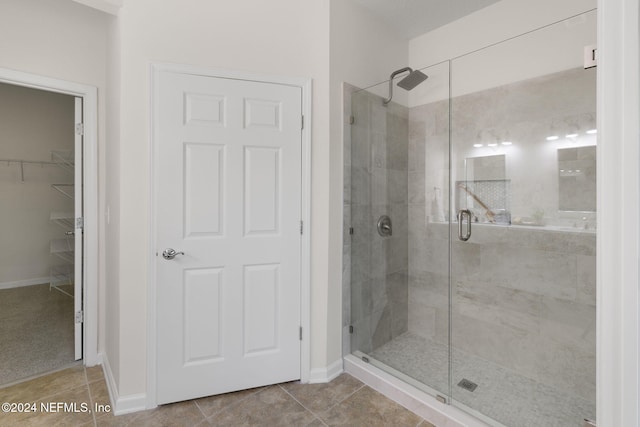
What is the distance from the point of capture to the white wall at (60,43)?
7.14ft

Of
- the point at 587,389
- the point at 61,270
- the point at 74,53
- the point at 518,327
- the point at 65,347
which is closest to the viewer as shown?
the point at 587,389

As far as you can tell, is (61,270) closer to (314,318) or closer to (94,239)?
(94,239)

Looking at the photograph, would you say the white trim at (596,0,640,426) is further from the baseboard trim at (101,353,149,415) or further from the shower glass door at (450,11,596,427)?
the baseboard trim at (101,353,149,415)

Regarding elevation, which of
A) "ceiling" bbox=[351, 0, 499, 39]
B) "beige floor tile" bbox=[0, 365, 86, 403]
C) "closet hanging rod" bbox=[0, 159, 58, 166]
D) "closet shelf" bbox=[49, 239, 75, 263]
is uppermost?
"ceiling" bbox=[351, 0, 499, 39]

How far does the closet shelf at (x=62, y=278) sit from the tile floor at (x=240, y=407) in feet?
6.77

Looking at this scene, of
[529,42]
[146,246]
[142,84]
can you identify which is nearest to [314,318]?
[146,246]

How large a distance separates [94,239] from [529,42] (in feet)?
10.8

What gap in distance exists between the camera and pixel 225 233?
6.64 ft

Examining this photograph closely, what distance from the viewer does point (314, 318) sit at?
2.24 meters

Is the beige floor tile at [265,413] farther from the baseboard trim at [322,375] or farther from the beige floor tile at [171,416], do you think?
the baseboard trim at [322,375]

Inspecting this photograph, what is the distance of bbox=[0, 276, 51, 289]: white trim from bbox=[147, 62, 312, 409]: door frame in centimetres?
378

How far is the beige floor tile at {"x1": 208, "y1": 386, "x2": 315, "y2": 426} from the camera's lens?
179 centimetres

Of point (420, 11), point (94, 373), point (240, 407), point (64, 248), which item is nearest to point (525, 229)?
point (420, 11)

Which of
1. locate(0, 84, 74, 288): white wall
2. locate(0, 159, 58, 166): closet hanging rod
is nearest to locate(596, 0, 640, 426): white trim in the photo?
locate(0, 84, 74, 288): white wall
